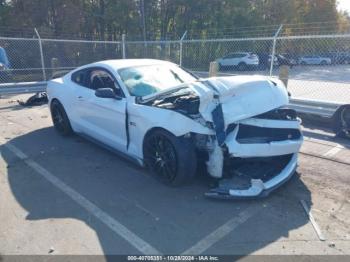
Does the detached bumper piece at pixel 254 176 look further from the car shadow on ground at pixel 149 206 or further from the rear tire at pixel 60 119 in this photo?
the rear tire at pixel 60 119

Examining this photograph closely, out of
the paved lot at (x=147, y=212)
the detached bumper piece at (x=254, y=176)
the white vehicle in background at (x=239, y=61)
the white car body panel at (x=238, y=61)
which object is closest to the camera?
the paved lot at (x=147, y=212)

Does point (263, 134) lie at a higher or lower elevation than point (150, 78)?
lower

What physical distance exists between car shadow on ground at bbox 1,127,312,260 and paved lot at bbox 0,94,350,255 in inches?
0.4

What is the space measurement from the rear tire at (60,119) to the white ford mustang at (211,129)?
1628 mm

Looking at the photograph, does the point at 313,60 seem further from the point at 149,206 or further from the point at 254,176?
the point at 149,206

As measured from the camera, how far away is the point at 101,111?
491cm

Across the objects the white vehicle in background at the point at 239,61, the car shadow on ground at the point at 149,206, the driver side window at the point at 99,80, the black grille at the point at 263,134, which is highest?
the driver side window at the point at 99,80

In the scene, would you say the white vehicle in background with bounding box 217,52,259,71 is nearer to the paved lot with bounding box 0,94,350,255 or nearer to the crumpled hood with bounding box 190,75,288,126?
the paved lot with bounding box 0,94,350,255

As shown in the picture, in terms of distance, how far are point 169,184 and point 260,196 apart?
1.13 meters

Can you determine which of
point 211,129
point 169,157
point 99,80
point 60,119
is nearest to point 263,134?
point 211,129

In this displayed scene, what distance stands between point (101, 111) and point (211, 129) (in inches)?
80.0

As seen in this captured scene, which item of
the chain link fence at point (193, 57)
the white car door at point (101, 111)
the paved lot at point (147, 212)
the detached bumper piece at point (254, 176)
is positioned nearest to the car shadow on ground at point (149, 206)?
the paved lot at point (147, 212)

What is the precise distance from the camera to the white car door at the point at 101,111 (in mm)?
4582

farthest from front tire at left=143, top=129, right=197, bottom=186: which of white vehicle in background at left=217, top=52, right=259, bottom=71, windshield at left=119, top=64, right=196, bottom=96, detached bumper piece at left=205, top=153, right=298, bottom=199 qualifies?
white vehicle in background at left=217, top=52, right=259, bottom=71
